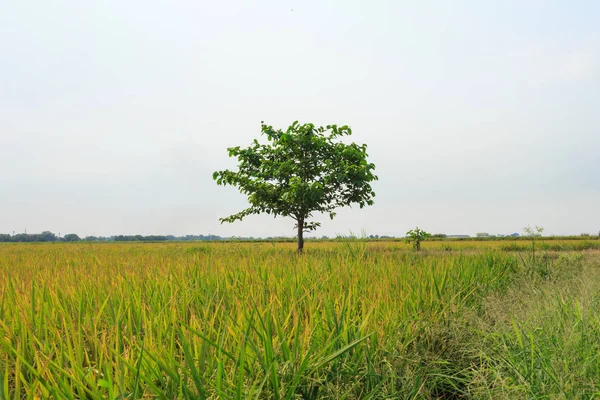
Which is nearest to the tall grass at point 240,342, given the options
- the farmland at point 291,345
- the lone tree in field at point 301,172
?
the farmland at point 291,345

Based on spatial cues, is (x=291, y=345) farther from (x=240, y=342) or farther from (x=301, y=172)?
(x=301, y=172)

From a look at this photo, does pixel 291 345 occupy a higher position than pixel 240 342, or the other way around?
pixel 240 342

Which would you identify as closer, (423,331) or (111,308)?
(111,308)

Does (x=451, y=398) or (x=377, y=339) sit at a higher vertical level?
(x=377, y=339)

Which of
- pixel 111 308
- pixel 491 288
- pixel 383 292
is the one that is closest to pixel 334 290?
pixel 383 292

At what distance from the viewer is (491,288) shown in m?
6.01

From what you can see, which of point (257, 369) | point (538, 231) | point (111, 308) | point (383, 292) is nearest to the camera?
point (257, 369)

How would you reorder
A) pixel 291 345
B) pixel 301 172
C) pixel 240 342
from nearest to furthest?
pixel 240 342 → pixel 291 345 → pixel 301 172

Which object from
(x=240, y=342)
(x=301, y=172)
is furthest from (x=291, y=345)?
(x=301, y=172)

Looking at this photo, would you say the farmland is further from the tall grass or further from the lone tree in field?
the lone tree in field

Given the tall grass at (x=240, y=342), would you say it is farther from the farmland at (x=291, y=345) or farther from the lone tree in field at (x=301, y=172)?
the lone tree in field at (x=301, y=172)

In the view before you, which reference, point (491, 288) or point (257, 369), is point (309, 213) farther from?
point (257, 369)

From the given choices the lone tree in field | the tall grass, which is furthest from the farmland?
the lone tree in field

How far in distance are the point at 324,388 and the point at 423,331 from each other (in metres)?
1.78
